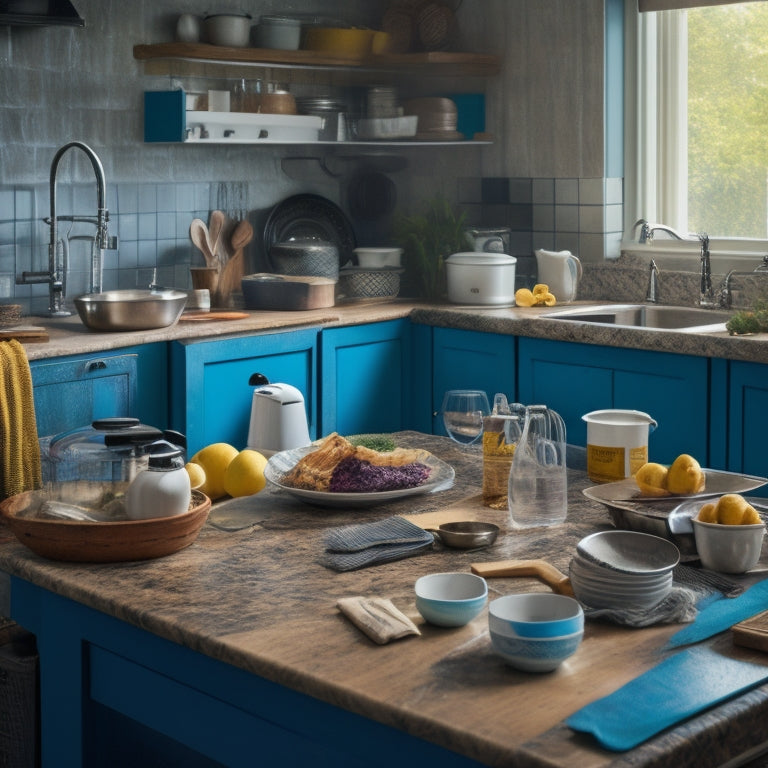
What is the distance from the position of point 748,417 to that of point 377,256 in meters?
1.83

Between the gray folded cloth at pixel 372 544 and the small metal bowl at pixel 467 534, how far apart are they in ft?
0.08

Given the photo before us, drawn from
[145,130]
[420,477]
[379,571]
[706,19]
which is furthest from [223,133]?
[379,571]

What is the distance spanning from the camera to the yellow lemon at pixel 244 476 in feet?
7.52

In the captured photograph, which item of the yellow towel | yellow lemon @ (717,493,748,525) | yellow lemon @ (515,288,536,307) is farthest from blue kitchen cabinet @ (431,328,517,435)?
yellow lemon @ (717,493,748,525)

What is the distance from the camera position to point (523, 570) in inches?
70.8

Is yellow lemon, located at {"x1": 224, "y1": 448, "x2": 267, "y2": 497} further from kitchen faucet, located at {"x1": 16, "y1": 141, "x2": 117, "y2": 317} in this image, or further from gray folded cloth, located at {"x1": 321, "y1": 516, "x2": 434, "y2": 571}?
kitchen faucet, located at {"x1": 16, "y1": 141, "x2": 117, "y2": 317}

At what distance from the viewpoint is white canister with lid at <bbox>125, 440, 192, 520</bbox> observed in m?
1.86

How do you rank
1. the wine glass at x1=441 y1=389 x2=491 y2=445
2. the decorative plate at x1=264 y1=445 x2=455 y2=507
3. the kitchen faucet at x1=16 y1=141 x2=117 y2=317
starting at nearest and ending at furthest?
the decorative plate at x1=264 y1=445 x2=455 y2=507 < the wine glass at x1=441 y1=389 x2=491 y2=445 < the kitchen faucet at x1=16 y1=141 x2=117 y2=317

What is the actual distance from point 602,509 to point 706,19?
314 centimetres

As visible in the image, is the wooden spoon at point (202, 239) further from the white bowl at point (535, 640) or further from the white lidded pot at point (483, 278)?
the white bowl at point (535, 640)

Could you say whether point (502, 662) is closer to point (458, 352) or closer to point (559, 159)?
point (458, 352)

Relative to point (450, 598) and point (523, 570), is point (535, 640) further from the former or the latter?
point (523, 570)

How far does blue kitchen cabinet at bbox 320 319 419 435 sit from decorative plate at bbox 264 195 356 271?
0.65m

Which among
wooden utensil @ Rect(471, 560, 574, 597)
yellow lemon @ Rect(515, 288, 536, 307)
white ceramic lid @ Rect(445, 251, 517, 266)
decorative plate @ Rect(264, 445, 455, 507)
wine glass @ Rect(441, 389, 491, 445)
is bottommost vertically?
wooden utensil @ Rect(471, 560, 574, 597)
